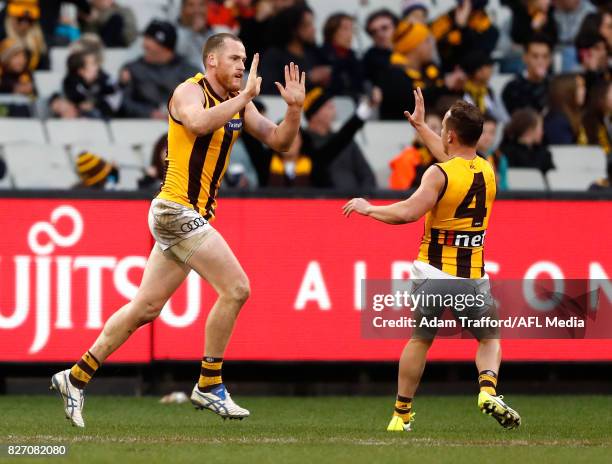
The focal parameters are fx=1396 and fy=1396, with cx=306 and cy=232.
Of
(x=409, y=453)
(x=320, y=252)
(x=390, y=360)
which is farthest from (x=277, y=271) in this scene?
(x=409, y=453)

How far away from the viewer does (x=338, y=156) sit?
12984mm

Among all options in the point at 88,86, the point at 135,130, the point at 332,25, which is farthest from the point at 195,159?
the point at 332,25

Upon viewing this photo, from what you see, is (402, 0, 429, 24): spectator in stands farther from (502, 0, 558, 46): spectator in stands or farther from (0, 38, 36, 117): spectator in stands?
(0, 38, 36, 117): spectator in stands

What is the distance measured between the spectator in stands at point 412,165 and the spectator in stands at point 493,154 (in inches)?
23.6

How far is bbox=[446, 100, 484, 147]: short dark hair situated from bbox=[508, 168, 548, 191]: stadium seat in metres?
4.84

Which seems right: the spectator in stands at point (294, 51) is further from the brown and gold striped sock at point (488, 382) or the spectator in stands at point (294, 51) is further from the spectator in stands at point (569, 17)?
the brown and gold striped sock at point (488, 382)

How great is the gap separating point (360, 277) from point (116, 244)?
6.62 feet

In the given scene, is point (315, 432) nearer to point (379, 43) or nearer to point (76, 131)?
point (76, 131)

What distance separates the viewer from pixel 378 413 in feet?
33.5

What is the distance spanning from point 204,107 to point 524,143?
562cm

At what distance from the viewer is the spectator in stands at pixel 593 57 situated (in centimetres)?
1520

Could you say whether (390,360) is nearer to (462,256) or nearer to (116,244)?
(116,244)

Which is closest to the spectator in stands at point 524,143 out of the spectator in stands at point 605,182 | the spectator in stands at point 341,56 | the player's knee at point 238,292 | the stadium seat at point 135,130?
the spectator in stands at point 605,182

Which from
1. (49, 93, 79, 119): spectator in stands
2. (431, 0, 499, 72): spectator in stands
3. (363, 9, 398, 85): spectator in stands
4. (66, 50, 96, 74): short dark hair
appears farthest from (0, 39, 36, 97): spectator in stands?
(431, 0, 499, 72): spectator in stands
